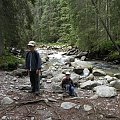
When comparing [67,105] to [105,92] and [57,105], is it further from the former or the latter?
[105,92]

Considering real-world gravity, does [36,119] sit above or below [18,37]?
below

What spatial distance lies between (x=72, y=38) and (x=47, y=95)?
90.4 ft

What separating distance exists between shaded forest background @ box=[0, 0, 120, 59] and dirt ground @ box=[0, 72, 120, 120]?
68.4 inches

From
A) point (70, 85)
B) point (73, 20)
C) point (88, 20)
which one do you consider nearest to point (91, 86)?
point (70, 85)

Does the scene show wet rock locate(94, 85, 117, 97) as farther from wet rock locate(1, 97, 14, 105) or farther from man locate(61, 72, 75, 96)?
wet rock locate(1, 97, 14, 105)

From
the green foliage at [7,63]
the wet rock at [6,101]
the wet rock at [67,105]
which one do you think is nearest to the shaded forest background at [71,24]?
the green foliage at [7,63]

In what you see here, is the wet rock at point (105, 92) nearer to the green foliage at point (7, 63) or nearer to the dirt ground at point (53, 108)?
the dirt ground at point (53, 108)

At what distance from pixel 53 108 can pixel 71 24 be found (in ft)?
91.2

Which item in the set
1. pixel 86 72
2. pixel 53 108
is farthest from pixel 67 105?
pixel 86 72

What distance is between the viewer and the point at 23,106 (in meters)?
7.55

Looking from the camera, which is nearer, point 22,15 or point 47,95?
point 47,95

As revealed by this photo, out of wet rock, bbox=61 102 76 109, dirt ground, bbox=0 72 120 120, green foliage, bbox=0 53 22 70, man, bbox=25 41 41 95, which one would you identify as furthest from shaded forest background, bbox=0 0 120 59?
man, bbox=25 41 41 95

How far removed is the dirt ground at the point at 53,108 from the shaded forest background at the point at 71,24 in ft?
5.70

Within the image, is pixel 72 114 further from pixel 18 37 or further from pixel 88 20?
pixel 88 20
